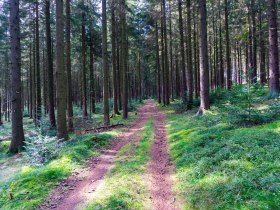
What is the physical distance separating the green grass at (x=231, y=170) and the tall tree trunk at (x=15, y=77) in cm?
864

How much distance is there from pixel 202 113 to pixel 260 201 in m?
11.0

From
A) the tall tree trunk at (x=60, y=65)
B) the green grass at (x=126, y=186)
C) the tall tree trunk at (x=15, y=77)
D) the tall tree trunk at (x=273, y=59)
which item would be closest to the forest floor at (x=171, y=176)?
the green grass at (x=126, y=186)

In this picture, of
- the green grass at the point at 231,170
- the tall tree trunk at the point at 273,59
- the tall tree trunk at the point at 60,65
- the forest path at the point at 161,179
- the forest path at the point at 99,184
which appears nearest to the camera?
the green grass at the point at 231,170

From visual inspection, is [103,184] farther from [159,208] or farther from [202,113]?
[202,113]

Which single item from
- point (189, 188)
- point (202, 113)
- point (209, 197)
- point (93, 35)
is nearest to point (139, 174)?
point (189, 188)

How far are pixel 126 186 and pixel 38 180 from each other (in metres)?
2.73

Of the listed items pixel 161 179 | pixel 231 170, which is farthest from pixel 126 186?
pixel 231 170

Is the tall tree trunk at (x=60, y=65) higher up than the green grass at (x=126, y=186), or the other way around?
the tall tree trunk at (x=60, y=65)

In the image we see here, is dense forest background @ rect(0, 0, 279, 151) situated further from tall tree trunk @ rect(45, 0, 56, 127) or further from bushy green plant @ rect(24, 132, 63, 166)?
bushy green plant @ rect(24, 132, 63, 166)

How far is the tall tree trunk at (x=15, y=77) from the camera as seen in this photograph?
13.1 meters

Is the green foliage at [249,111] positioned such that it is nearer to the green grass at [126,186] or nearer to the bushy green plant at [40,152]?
the green grass at [126,186]

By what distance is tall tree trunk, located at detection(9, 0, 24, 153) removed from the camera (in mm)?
13070

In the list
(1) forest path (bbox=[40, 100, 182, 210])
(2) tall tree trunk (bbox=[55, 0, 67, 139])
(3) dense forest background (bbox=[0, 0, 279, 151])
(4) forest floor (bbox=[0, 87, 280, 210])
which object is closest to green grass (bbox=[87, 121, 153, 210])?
(4) forest floor (bbox=[0, 87, 280, 210])

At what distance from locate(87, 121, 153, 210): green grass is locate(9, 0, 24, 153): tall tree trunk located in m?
6.58
